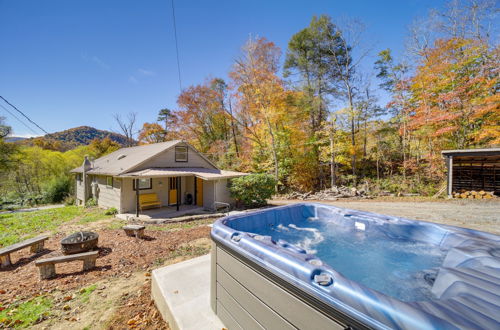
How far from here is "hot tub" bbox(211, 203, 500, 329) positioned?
1.35m

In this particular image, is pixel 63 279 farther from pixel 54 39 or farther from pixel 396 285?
pixel 54 39

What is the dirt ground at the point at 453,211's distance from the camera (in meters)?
7.17

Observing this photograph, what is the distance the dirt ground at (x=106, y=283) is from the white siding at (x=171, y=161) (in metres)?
5.37

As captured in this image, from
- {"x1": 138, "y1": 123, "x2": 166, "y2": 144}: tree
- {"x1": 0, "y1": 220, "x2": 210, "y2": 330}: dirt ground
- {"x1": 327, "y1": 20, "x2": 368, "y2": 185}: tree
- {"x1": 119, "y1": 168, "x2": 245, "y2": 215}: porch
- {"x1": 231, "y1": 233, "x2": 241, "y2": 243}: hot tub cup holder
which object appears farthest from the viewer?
{"x1": 138, "y1": 123, "x2": 166, "y2": 144}: tree

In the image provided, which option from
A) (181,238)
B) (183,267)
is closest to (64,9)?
(181,238)

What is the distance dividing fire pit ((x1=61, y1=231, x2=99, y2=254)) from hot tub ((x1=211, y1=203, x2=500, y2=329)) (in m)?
3.99

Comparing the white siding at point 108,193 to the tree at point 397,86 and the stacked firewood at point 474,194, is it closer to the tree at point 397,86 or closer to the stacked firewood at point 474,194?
the tree at point 397,86

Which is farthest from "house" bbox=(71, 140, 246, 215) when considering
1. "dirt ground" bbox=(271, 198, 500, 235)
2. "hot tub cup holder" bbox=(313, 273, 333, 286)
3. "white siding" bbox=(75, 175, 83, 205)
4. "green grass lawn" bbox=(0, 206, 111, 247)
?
"hot tub cup holder" bbox=(313, 273, 333, 286)

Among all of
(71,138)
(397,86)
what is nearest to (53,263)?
(397,86)

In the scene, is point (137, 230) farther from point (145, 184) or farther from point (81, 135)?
point (81, 135)

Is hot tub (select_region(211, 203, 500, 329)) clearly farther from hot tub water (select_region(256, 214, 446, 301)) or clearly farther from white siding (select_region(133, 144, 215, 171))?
white siding (select_region(133, 144, 215, 171))

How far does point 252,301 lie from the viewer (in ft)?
7.21

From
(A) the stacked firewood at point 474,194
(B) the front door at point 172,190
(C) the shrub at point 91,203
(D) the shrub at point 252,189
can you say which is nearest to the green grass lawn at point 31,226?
(C) the shrub at point 91,203

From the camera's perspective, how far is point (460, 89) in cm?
1116
